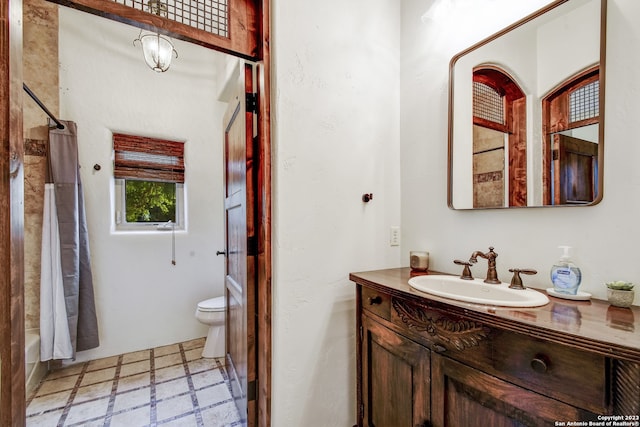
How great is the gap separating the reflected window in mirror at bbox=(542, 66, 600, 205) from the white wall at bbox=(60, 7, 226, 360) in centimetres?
252

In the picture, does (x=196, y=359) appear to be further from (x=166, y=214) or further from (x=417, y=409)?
(x=417, y=409)

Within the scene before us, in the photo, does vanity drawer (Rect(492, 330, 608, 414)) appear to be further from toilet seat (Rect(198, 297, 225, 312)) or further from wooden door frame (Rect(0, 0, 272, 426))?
toilet seat (Rect(198, 297, 225, 312))

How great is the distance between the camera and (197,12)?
114 cm

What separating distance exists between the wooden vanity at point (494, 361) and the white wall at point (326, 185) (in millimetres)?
228

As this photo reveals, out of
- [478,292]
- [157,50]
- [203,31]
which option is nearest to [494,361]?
[478,292]

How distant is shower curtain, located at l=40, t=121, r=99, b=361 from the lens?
1994 mm

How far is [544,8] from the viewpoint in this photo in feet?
3.52

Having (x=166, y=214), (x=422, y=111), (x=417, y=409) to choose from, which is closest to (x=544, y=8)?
(x=422, y=111)

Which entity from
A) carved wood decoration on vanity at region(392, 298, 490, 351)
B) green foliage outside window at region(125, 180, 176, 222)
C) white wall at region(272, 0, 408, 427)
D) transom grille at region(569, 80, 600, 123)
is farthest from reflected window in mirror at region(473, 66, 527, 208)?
green foliage outside window at region(125, 180, 176, 222)

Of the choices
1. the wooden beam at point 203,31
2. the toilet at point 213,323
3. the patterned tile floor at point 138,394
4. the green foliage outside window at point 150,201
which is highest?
the wooden beam at point 203,31

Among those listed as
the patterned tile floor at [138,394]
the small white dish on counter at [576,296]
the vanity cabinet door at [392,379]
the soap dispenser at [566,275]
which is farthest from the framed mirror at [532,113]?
the patterned tile floor at [138,394]

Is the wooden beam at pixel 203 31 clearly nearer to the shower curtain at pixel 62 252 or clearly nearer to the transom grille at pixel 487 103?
the transom grille at pixel 487 103

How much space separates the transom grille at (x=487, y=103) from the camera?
1.23 m

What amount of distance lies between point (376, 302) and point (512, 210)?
69 cm
